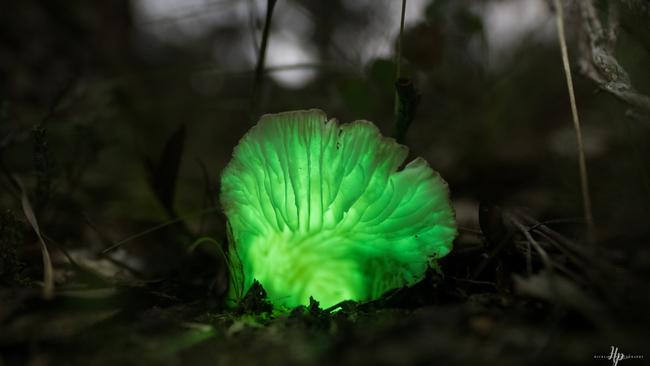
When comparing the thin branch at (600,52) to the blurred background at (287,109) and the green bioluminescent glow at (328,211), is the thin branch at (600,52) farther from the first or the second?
the green bioluminescent glow at (328,211)

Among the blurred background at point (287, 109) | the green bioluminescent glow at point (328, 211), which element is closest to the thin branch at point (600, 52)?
the blurred background at point (287, 109)

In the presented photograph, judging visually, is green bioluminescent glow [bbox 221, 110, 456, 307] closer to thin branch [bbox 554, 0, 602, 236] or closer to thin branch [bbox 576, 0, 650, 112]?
thin branch [bbox 554, 0, 602, 236]

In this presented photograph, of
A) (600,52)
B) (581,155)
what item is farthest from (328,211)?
(600,52)

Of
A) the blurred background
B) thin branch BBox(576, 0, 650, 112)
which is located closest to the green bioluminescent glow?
the blurred background

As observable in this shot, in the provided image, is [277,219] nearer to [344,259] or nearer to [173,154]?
[344,259]

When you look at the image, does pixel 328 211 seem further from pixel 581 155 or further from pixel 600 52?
pixel 600 52

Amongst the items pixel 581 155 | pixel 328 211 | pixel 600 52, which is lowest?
pixel 328 211

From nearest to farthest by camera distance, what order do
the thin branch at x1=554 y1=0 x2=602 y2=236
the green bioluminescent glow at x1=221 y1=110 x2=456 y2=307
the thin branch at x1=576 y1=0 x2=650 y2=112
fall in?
the thin branch at x1=554 y1=0 x2=602 y2=236 → the green bioluminescent glow at x1=221 y1=110 x2=456 y2=307 → the thin branch at x1=576 y1=0 x2=650 y2=112
